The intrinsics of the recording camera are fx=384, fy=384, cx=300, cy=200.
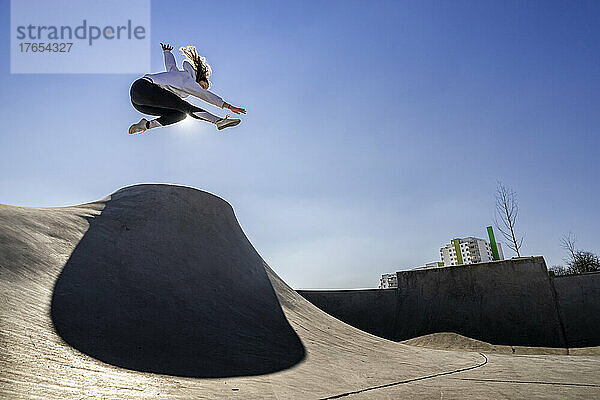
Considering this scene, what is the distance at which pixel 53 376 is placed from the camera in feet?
7.63

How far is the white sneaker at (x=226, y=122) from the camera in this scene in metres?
5.51

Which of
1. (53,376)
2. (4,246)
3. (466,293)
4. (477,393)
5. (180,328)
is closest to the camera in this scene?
(53,376)

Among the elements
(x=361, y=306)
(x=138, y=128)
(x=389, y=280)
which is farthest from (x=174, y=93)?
(x=389, y=280)

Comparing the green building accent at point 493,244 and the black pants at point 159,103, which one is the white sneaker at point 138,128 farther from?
the green building accent at point 493,244

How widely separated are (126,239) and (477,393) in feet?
15.1

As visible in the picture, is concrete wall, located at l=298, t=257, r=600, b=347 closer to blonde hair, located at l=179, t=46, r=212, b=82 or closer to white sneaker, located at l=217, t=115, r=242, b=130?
white sneaker, located at l=217, t=115, r=242, b=130

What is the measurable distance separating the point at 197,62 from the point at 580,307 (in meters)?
11.5

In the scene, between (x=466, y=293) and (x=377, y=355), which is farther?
(x=466, y=293)

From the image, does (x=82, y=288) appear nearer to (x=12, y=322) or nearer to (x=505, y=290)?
(x=12, y=322)

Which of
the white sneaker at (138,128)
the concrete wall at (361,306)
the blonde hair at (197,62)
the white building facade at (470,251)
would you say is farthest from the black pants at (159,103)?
the white building facade at (470,251)

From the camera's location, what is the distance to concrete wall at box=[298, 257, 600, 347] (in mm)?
10016

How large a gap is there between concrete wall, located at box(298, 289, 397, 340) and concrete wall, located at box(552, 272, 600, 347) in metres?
4.70

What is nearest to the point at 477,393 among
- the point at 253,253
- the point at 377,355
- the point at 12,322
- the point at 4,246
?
the point at 377,355

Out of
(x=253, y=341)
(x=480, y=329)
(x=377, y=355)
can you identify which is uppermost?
(x=253, y=341)
